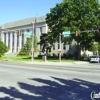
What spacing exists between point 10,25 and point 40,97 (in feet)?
314

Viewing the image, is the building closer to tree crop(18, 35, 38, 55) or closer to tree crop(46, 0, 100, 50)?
tree crop(18, 35, 38, 55)

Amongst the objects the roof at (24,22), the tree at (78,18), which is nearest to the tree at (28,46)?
the roof at (24,22)

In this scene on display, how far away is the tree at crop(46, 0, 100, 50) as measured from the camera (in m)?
45.3

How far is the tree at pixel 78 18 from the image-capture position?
4534cm

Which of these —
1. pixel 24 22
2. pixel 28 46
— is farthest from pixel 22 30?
pixel 28 46

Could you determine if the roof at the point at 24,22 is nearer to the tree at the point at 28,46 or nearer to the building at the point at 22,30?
the building at the point at 22,30

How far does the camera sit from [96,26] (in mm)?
45344

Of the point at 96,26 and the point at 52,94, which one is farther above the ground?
the point at 96,26

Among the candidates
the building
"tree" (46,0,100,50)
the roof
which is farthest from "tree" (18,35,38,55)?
"tree" (46,0,100,50)

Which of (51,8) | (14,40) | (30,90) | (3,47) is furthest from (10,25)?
(30,90)

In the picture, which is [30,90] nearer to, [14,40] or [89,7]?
[89,7]

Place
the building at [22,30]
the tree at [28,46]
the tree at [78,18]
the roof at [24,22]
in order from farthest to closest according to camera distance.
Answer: the roof at [24,22], the building at [22,30], the tree at [28,46], the tree at [78,18]

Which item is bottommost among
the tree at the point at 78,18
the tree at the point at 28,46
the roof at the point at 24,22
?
the tree at the point at 28,46

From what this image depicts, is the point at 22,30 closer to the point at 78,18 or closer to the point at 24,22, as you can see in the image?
the point at 24,22
